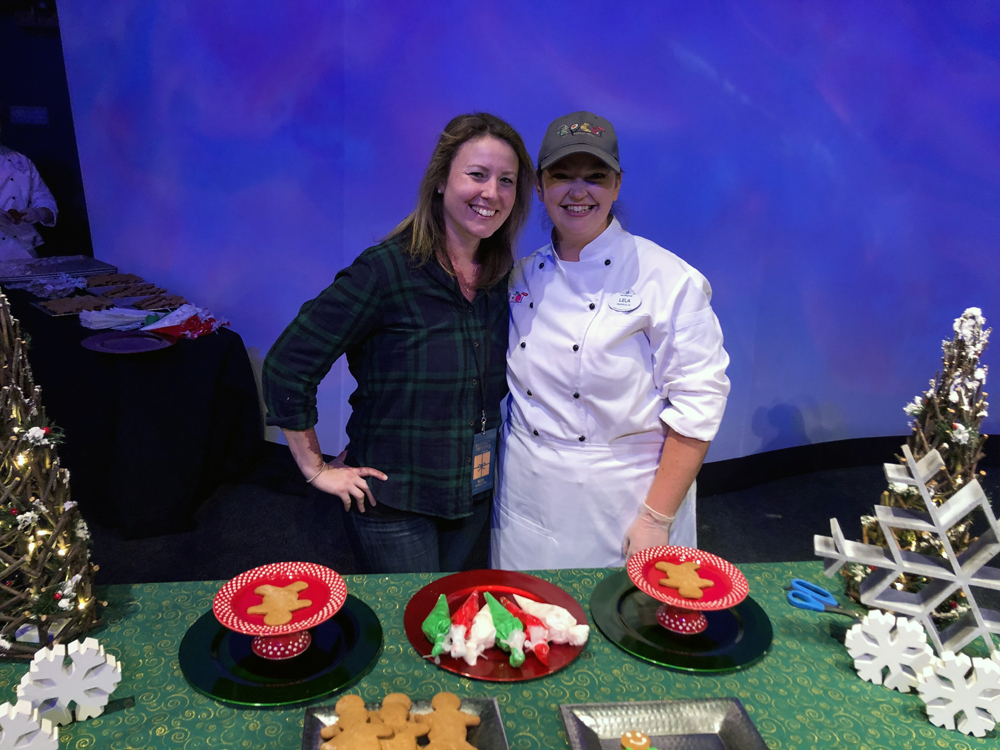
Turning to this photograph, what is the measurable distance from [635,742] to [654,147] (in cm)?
284

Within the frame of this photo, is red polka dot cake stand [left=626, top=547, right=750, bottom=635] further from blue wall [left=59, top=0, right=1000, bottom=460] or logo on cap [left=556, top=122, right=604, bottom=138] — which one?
blue wall [left=59, top=0, right=1000, bottom=460]

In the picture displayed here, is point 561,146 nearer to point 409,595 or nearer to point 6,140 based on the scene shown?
point 409,595

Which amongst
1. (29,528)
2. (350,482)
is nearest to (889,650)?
(350,482)

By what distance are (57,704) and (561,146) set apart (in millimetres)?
1352

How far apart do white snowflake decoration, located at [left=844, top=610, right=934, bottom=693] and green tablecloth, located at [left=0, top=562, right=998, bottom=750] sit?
25 millimetres

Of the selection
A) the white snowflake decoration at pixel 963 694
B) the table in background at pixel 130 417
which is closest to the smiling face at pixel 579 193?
the white snowflake decoration at pixel 963 694

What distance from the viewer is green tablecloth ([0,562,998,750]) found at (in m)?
1.08

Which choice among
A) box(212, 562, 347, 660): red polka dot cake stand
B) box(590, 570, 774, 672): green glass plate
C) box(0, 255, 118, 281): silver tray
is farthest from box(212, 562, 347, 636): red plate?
box(0, 255, 118, 281): silver tray

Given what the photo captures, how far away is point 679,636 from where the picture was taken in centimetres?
132

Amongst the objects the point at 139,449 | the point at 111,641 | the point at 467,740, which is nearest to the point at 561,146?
the point at 467,740

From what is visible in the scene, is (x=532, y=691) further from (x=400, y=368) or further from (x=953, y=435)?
(x=953, y=435)

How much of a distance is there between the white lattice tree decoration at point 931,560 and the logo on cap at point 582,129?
2.92 ft

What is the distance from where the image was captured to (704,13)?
3.29m

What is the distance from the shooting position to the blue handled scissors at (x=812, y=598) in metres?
1.41
